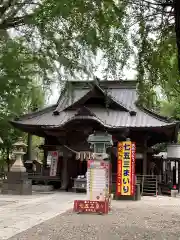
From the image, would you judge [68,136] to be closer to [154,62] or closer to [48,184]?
[48,184]

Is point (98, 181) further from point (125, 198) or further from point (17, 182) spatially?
point (17, 182)

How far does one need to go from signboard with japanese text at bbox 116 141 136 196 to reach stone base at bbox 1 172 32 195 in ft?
13.8

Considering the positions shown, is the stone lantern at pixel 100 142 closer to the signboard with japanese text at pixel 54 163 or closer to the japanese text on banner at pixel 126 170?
the japanese text on banner at pixel 126 170

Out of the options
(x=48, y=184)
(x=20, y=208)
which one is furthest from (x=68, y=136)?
(x=20, y=208)

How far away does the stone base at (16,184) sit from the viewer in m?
15.5

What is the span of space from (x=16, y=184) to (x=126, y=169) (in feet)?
16.4

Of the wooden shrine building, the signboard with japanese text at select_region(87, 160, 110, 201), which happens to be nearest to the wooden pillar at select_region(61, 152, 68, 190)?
the wooden shrine building

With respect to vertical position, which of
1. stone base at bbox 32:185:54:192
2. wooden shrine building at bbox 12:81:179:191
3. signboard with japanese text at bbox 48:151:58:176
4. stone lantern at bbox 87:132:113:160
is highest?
wooden shrine building at bbox 12:81:179:191

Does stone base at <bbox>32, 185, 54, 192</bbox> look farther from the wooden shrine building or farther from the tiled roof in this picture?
the tiled roof

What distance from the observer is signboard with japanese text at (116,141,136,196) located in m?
14.2

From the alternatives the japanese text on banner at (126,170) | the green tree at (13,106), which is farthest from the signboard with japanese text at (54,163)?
the green tree at (13,106)

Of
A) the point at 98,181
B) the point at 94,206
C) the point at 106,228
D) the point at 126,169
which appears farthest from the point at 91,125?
the point at 106,228

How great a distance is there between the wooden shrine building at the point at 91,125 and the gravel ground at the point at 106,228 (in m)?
8.15

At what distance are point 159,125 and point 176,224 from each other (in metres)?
9.46
